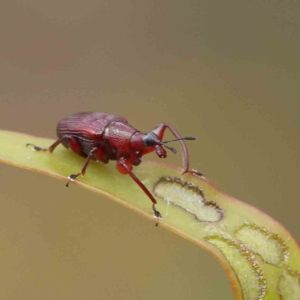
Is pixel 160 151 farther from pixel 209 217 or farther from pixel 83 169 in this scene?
pixel 209 217

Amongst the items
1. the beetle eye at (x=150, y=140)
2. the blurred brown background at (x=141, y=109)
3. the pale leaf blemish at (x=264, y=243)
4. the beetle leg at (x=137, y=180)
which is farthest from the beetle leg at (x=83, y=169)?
the blurred brown background at (x=141, y=109)

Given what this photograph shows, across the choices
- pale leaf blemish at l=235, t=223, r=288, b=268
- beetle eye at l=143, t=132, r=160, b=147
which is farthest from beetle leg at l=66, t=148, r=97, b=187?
pale leaf blemish at l=235, t=223, r=288, b=268

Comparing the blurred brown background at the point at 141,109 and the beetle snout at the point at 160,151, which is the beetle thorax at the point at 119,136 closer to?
the beetle snout at the point at 160,151

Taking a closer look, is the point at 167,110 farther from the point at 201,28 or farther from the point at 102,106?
the point at 201,28

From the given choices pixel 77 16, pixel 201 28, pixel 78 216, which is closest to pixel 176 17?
pixel 201 28

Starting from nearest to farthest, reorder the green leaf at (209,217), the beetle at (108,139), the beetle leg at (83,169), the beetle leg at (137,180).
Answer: the green leaf at (209,217)
the beetle leg at (137,180)
the beetle leg at (83,169)
the beetle at (108,139)

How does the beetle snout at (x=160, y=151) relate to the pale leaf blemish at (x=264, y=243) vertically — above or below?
above

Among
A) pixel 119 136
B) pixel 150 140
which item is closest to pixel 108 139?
pixel 119 136
